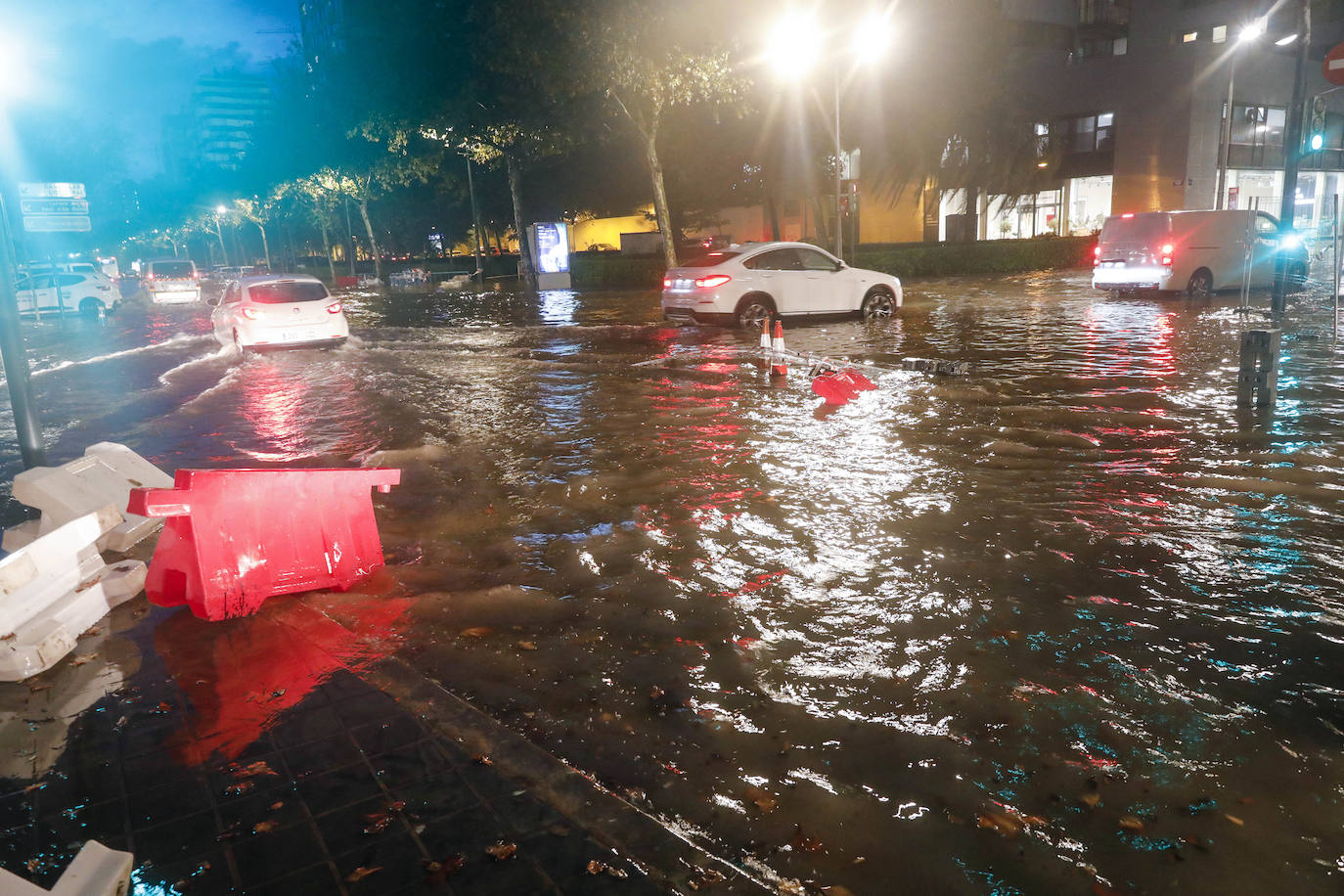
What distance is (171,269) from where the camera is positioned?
43.5m

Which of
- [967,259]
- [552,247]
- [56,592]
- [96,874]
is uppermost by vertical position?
[552,247]

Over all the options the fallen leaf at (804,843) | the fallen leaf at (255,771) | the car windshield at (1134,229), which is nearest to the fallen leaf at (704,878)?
the fallen leaf at (804,843)

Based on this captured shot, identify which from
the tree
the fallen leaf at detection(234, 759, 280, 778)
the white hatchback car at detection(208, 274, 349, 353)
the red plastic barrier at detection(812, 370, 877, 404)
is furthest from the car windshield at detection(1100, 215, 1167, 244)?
the fallen leaf at detection(234, 759, 280, 778)

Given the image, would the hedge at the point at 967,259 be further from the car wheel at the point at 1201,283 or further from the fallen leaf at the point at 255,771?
the fallen leaf at the point at 255,771

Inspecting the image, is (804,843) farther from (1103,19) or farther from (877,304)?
(1103,19)

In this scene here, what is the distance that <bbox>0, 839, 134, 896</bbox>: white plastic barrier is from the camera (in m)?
2.66

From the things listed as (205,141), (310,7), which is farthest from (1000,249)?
(310,7)

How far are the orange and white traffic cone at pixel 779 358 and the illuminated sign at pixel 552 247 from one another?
2584 cm

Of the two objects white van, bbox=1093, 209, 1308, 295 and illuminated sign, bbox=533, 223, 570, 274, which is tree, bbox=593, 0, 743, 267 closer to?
white van, bbox=1093, 209, 1308, 295

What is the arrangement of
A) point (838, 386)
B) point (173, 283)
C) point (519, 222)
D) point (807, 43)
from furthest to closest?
1. point (519, 222)
2. point (173, 283)
3. point (807, 43)
4. point (838, 386)

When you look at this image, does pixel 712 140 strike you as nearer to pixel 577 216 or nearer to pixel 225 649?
pixel 577 216

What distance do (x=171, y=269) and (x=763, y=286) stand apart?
A: 3600 cm

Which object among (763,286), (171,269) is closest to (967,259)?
(763,286)

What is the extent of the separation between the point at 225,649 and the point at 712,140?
36.3 m
